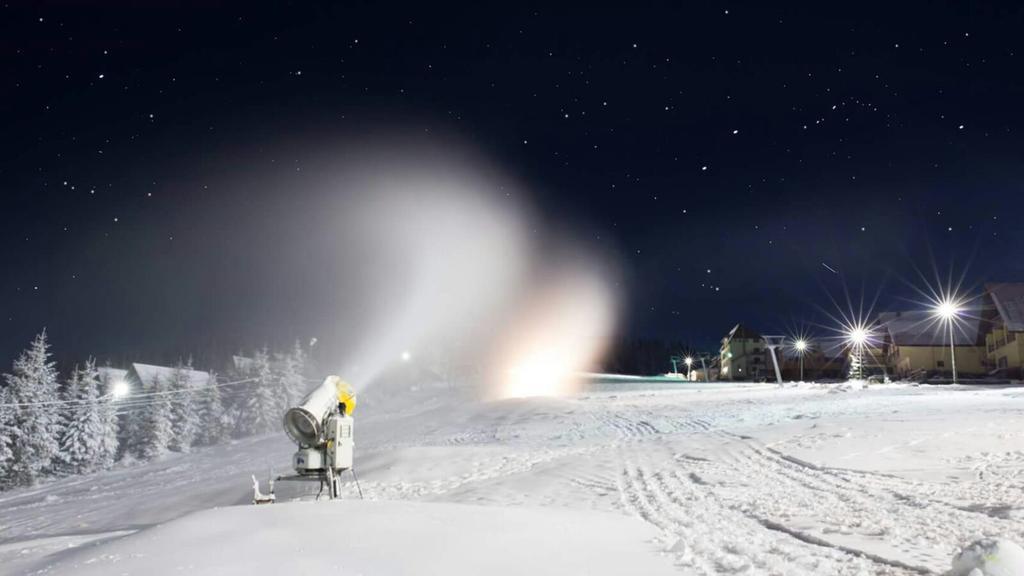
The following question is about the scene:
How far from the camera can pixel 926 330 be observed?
70125 millimetres

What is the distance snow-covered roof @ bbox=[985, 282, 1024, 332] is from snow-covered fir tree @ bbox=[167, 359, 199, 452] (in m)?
86.5

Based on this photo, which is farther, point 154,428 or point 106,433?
point 154,428

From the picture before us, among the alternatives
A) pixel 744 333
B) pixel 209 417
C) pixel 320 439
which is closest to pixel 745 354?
pixel 744 333

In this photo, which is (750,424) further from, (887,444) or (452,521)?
(452,521)

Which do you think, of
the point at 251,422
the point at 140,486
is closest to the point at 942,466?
the point at 140,486

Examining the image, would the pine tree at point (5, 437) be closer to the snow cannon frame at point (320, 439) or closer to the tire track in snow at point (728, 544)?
the snow cannon frame at point (320, 439)

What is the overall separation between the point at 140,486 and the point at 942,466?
1464 inches

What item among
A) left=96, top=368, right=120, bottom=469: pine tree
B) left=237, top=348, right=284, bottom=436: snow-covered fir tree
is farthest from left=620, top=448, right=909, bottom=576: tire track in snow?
left=237, top=348, right=284, bottom=436: snow-covered fir tree

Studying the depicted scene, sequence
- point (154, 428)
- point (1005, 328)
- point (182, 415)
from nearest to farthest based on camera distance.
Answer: point (1005, 328) → point (154, 428) → point (182, 415)

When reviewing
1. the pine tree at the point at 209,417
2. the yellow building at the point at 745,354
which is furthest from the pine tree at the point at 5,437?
the yellow building at the point at 745,354

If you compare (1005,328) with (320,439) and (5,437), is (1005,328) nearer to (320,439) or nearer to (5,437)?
(320,439)

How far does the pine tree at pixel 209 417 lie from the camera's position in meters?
74.8

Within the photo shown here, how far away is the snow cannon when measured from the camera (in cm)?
1274

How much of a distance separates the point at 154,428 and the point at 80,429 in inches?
309
